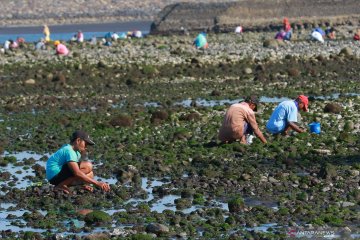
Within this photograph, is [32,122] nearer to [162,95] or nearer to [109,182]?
[162,95]

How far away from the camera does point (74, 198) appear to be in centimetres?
1841

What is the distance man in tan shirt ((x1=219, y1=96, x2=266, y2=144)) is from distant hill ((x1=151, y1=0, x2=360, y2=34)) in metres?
53.7

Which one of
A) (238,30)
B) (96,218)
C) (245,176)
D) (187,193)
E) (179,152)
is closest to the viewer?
(96,218)

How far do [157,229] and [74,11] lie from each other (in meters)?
114

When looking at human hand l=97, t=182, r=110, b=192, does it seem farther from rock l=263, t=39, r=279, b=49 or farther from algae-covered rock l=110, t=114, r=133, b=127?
rock l=263, t=39, r=279, b=49

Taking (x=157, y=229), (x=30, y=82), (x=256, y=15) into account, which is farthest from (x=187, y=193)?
(x=256, y=15)

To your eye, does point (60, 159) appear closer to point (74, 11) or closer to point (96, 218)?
point (96, 218)

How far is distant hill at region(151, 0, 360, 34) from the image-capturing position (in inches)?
3157

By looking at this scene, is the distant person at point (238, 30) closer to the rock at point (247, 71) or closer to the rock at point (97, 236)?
the rock at point (247, 71)

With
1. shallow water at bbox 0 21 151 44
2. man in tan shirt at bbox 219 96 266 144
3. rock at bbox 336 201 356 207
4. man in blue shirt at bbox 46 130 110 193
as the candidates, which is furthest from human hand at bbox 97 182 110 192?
shallow water at bbox 0 21 151 44

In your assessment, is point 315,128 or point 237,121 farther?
point 315,128

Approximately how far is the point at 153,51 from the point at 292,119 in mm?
29168

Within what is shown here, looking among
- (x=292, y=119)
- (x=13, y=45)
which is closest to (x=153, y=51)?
(x=13, y=45)

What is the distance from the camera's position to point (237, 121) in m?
23.0
